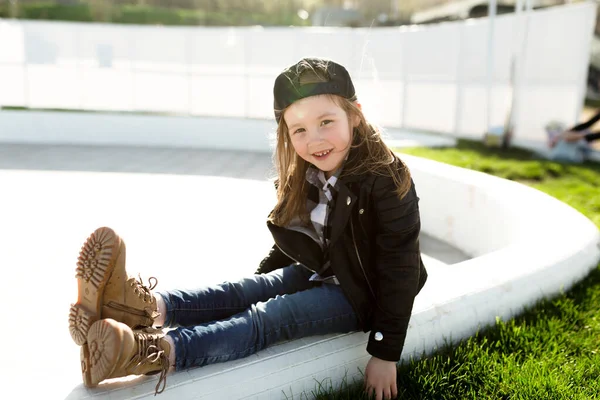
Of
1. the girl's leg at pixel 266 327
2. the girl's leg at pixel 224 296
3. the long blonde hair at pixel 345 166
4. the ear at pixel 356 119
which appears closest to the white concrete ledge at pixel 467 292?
the girl's leg at pixel 266 327

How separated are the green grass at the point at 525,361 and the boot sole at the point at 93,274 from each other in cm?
82

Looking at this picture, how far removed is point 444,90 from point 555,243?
728cm

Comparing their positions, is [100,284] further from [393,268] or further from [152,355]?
[393,268]

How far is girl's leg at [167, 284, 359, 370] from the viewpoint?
2.00 meters

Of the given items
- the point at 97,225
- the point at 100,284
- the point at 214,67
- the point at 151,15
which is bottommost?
the point at 97,225

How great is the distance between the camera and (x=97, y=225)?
16.4 feet

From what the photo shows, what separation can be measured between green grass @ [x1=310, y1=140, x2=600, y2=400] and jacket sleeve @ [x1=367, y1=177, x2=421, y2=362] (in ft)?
0.66

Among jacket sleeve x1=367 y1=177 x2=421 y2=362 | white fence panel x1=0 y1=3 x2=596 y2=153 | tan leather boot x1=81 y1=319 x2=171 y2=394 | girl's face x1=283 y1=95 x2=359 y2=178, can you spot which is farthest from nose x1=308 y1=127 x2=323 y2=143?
white fence panel x1=0 y1=3 x2=596 y2=153

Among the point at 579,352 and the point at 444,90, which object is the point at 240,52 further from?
the point at 579,352

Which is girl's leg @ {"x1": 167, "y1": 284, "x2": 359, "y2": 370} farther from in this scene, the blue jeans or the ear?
the ear

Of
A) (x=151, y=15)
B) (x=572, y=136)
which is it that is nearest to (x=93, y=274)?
(x=572, y=136)

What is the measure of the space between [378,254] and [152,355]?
843mm

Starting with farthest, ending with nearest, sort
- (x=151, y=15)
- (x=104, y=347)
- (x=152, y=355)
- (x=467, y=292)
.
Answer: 1. (x=151, y=15)
2. (x=467, y=292)
3. (x=152, y=355)
4. (x=104, y=347)

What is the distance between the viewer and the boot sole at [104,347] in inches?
67.6
